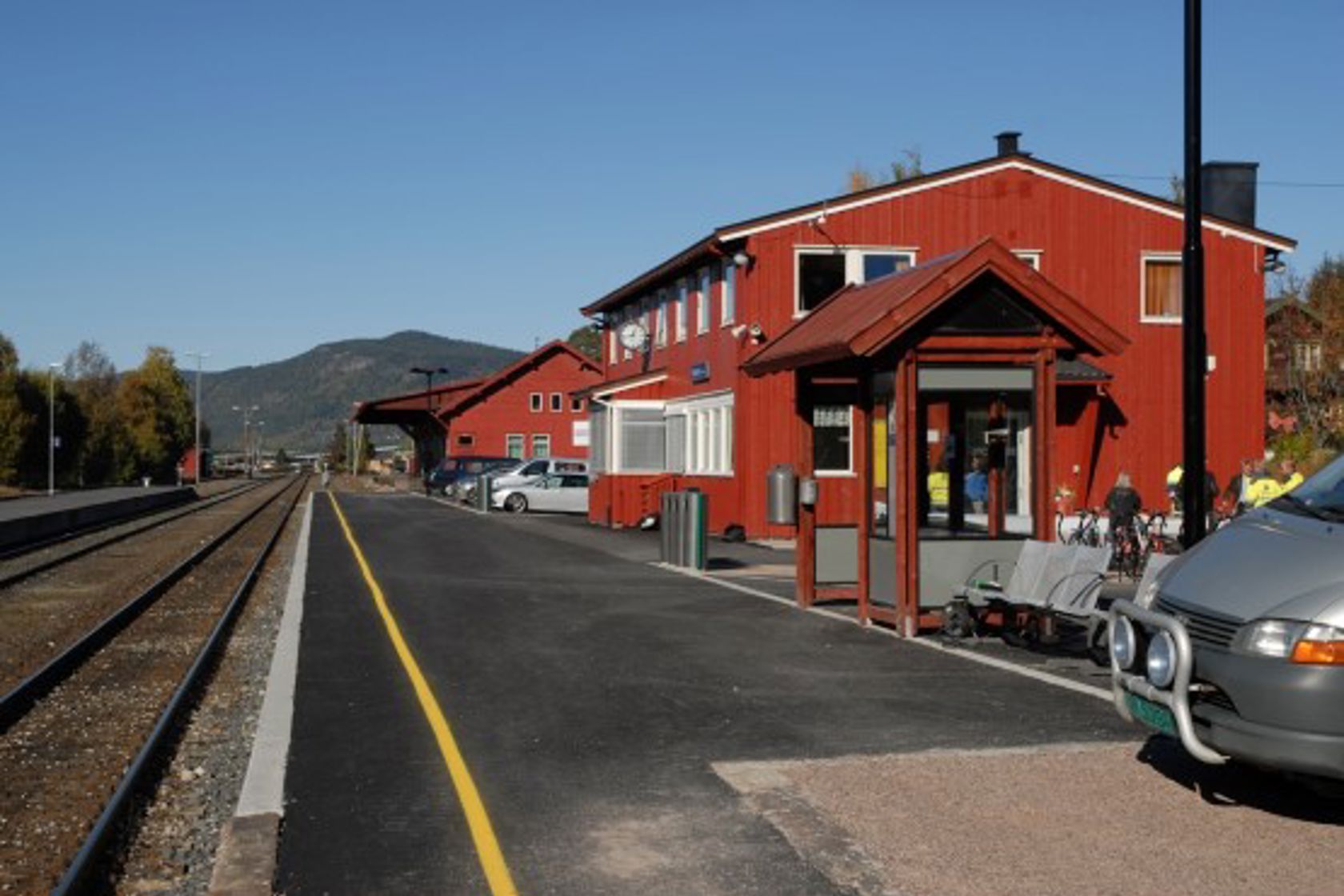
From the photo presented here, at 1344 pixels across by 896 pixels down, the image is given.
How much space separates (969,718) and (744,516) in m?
19.7

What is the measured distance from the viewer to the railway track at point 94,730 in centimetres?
668

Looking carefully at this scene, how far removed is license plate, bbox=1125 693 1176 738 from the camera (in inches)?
252

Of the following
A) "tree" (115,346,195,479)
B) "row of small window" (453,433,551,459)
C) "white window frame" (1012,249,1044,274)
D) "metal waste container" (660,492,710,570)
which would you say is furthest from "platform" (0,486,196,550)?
"tree" (115,346,195,479)

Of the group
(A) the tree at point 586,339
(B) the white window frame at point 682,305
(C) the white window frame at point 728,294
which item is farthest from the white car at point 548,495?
(A) the tree at point 586,339

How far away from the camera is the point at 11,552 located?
2948 centimetres

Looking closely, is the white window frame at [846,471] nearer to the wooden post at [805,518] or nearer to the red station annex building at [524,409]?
the wooden post at [805,518]

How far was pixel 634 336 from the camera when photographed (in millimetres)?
37688

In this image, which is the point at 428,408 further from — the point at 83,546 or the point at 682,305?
the point at 83,546

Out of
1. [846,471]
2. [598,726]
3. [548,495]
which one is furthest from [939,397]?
[548,495]

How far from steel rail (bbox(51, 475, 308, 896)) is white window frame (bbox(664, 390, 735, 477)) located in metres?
14.7

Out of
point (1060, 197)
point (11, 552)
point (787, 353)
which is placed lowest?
point (11, 552)

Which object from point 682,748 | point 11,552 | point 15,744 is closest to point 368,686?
point 15,744

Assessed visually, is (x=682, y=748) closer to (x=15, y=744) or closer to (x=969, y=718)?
(x=969, y=718)

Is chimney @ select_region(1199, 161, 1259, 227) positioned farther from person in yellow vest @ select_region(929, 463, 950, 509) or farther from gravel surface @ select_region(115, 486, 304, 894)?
gravel surface @ select_region(115, 486, 304, 894)
